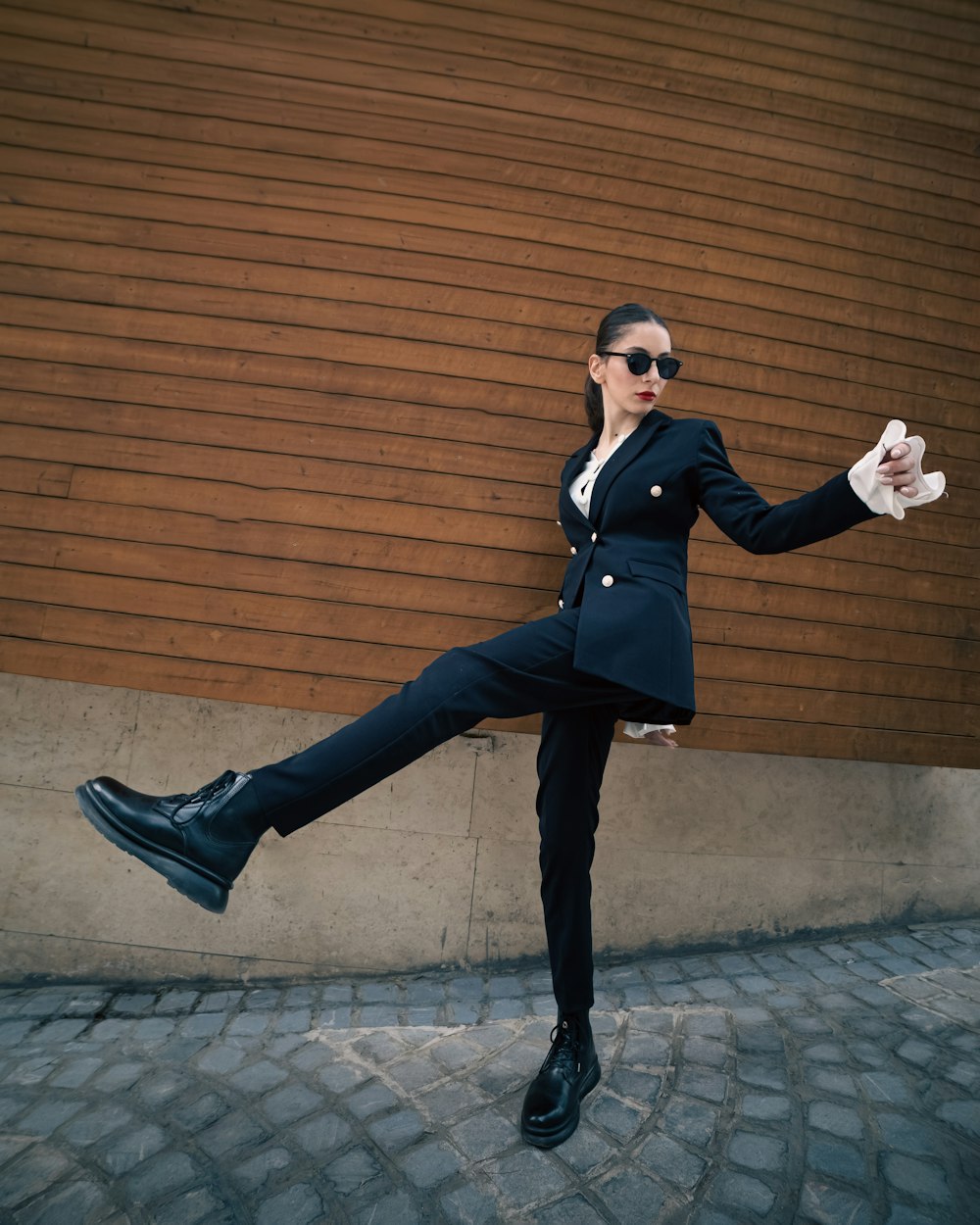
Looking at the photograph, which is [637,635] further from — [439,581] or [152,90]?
[152,90]

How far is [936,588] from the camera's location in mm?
3693

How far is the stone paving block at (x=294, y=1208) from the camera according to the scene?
1943 millimetres

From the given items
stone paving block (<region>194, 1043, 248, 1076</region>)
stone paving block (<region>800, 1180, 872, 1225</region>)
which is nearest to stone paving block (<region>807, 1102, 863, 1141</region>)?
stone paving block (<region>800, 1180, 872, 1225</region>)

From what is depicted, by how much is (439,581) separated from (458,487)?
387 millimetres

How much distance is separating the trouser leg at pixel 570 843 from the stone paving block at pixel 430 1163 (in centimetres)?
49

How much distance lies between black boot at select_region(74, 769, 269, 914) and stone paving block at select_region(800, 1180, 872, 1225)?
5.14 ft

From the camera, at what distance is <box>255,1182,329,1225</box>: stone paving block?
1.94m

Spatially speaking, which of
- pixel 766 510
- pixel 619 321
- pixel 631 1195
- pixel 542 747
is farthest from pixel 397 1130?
pixel 619 321

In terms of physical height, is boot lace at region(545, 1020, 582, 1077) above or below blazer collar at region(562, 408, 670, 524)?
below

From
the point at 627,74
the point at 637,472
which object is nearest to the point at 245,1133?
the point at 637,472

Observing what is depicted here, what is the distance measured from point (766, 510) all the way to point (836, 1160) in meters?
1.69

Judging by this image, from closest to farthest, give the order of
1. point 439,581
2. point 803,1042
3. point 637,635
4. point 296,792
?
1. point 296,792
2. point 637,635
3. point 803,1042
4. point 439,581

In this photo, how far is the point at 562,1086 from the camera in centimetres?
231

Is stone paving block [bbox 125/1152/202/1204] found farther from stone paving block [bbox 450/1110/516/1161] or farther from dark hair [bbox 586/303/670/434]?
dark hair [bbox 586/303/670/434]
